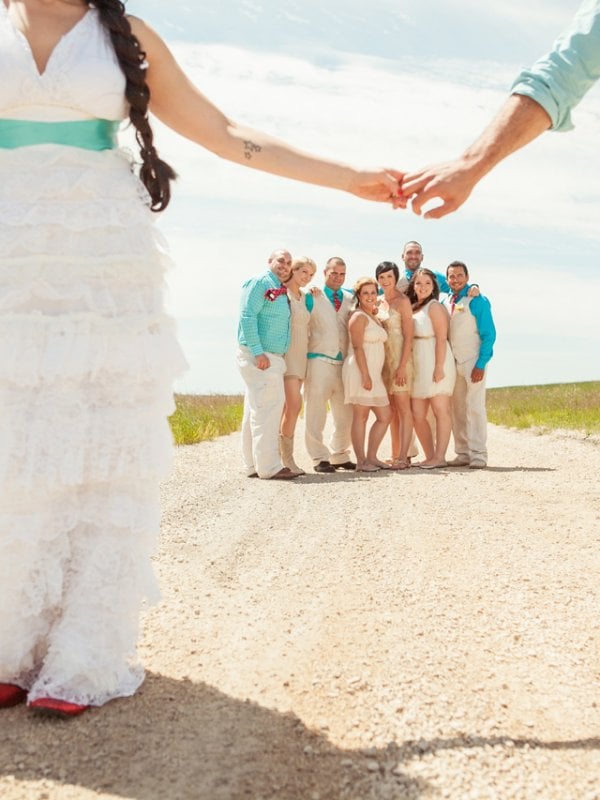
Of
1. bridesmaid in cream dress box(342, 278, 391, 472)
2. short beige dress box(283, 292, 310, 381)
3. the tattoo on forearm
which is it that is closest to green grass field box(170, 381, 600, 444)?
short beige dress box(283, 292, 310, 381)

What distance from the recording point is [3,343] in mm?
3371

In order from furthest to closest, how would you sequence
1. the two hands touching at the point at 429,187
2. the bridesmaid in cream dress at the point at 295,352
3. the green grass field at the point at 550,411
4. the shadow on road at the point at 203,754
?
the green grass field at the point at 550,411 → the bridesmaid in cream dress at the point at 295,352 → the two hands touching at the point at 429,187 → the shadow on road at the point at 203,754

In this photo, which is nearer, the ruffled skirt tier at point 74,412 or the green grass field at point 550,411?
the ruffled skirt tier at point 74,412

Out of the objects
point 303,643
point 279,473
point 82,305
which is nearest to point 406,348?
point 279,473

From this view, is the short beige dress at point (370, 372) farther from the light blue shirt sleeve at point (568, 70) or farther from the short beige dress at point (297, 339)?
the light blue shirt sleeve at point (568, 70)

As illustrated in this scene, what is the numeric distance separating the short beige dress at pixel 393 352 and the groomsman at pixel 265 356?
5.62 feet

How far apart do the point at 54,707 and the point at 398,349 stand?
31.4 feet

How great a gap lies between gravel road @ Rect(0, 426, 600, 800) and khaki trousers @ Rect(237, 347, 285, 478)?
11.6ft

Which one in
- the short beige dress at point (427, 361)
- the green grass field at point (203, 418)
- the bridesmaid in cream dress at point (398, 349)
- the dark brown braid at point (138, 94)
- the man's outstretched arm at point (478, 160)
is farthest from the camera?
the green grass field at point (203, 418)

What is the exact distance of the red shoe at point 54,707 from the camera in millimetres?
3357

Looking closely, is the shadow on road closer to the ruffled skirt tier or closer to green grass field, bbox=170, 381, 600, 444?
the ruffled skirt tier

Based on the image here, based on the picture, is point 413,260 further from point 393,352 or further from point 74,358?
point 74,358

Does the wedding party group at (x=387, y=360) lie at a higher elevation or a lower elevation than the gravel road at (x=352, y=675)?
higher

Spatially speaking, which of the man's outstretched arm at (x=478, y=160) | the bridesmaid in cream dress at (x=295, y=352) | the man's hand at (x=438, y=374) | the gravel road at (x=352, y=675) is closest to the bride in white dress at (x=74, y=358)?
the gravel road at (x=352, y=675)
